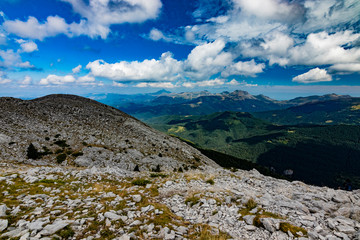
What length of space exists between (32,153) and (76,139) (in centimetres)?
978

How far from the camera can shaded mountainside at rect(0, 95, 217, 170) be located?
3131 centimetres

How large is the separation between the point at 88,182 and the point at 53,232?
34.9 ft

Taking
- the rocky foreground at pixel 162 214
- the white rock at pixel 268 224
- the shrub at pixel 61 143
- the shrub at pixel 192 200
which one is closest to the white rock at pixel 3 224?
the rocky foreground at pixel 162 214

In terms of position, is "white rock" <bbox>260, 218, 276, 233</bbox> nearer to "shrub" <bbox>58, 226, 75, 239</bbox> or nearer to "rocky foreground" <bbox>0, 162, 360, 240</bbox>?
"rocky foreground" <bbox>0, 162, 360, 240</bbox>

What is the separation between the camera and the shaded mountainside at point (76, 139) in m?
31.3

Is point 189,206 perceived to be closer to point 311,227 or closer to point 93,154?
point 311,227

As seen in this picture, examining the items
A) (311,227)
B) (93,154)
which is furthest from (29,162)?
(311,227)

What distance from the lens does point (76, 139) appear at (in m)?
38.9

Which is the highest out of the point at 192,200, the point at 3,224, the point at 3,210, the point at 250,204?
the point at 3,224

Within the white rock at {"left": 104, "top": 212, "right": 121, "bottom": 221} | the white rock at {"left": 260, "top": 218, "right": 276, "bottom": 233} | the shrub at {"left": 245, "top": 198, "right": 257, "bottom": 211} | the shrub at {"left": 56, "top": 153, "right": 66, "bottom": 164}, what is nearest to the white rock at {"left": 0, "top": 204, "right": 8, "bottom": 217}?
the white rock at {"left": 104, "top": 212, "right": 121, "bottom": 221}

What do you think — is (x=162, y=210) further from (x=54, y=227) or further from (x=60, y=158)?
(x=60, y=158)

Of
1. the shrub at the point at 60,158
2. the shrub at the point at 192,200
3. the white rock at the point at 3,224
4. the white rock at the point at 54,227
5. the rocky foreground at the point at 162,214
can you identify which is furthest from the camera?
the shrub at the point at 60,158

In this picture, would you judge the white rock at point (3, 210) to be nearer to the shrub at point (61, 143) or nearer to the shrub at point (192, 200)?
the shrub at point (192, 200)

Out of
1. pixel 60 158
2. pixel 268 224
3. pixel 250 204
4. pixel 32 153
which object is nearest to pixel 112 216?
pixel 268 224
